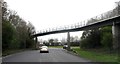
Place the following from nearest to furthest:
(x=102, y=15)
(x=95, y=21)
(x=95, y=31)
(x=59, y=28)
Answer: (x=102, y=15)
(x=95, y=21)
(x=95, y=31)
(x=59, y=28)

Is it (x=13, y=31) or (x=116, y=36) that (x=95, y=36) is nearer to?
(x=116, y=36)

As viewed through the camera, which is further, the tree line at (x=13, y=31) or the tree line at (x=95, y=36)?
the tree line at (x=95, y=36)

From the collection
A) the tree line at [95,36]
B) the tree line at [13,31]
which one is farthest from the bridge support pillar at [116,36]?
the tree line at [13,31]

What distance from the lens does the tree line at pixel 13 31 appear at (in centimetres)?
6050

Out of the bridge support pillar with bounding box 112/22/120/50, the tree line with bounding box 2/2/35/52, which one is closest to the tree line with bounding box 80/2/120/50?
the bridge support pillar with bounding box 112/22/120/50

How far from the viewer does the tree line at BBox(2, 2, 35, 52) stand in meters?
60.5

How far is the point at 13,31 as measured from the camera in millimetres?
62312

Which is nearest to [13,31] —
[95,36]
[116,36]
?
[116,36]

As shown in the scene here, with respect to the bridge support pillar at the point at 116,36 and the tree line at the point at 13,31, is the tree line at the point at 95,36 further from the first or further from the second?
the tree line at the point at 13,31

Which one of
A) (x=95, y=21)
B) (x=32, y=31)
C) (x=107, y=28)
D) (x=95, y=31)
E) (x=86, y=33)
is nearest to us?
(x=95, y=21)

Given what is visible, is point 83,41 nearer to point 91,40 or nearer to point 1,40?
point 91,40

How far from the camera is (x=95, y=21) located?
6869cm

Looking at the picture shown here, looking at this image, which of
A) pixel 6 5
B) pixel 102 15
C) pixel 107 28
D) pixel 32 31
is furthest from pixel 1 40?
pixel 32 31

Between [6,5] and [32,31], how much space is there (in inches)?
2307
